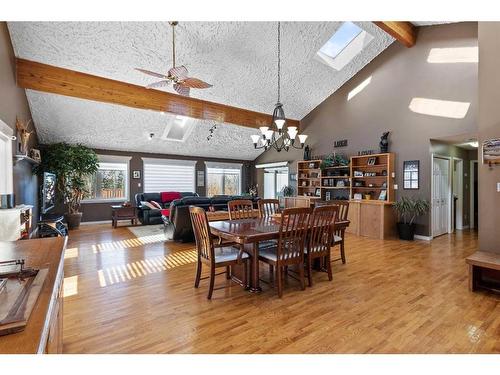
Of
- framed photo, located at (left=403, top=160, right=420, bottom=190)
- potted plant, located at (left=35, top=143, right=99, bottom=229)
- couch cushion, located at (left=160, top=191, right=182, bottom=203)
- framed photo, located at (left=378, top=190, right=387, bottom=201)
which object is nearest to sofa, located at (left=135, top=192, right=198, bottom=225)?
couch cushion, located at (left=160, top=191, right=182, bottom=203)

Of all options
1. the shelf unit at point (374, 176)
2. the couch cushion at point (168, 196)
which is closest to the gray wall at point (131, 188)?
the couch cushion at point (168, 196)

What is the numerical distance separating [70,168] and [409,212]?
7.95m

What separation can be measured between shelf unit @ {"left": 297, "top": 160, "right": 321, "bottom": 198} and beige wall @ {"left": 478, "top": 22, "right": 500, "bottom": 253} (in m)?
4.32

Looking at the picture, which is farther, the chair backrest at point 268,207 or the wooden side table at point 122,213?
the wooden side table at point 122,213

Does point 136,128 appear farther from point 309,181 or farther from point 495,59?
point 495,59

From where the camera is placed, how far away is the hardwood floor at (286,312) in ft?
6.51

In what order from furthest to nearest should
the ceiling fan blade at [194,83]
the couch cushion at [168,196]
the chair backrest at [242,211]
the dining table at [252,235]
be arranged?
the couch cushion at [168,196]
the chair backrest at [242,211]
the ceiling fan blade at [194,83]
the dining table at [252,235]

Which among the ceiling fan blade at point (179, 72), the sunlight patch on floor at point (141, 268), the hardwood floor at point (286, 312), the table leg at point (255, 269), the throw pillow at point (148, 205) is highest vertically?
the ceiling fan blade at point (179, 72)

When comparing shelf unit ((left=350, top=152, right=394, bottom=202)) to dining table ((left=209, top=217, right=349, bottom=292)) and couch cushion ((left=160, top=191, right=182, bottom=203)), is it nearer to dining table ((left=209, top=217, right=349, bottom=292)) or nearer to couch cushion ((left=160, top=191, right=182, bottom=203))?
dining table ((left=209, top=217, right=349, bottom=292))

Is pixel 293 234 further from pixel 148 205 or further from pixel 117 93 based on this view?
pixel 148 205

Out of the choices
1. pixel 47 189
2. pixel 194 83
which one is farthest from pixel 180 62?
pixel 47 189

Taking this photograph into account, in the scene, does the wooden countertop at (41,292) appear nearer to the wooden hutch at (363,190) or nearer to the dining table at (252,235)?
the dining table at (252,235)

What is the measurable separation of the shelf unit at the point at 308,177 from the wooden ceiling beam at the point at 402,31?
10.7 ft
